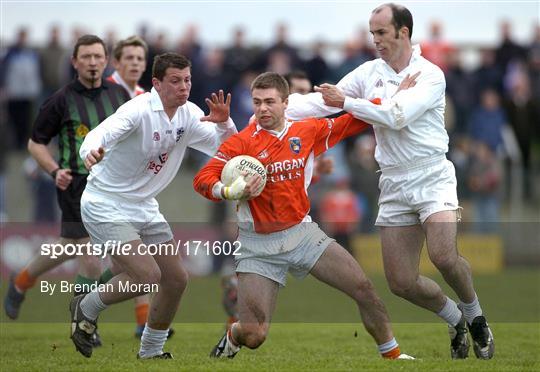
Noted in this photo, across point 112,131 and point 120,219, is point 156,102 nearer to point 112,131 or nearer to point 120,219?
point 112,131

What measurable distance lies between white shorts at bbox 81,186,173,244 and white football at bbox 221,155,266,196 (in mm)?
1051

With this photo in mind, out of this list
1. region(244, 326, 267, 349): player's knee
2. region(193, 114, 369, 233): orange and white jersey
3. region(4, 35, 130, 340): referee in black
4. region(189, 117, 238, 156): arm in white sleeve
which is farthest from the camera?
region(4, 35, 130, 340): referee in black

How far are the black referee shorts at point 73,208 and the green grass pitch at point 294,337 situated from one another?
3.72 ft

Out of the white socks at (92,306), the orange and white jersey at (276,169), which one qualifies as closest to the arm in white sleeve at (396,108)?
the orange and white jersey at (276,169)

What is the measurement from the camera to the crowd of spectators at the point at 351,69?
20312mm

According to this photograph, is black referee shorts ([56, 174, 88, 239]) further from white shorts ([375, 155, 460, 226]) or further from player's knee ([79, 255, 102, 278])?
white shorts ([375, 155, 460, 226])

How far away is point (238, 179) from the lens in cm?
881

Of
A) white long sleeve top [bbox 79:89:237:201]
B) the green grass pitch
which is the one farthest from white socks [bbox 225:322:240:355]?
white long sleeve top [bbox 79:89:237:201]

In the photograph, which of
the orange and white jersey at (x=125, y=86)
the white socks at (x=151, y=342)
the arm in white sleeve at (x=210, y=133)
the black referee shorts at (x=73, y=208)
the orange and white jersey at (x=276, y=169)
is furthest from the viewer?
the orange and white jersey at (x=125, y=86)

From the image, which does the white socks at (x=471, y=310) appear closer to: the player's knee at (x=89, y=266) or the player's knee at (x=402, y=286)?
the player's knee at (x=402, y=286)

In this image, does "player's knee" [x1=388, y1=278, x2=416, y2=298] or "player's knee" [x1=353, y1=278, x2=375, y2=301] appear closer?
"player's knee" [x1=353, y1=278, x2=375, y2=301]

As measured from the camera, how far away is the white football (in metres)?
8.92

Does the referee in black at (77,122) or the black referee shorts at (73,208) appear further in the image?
the black referee shorts at (73,208)

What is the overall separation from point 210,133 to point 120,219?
43.5 inches
